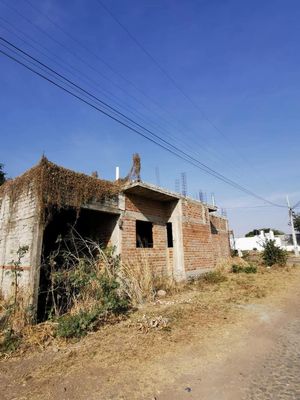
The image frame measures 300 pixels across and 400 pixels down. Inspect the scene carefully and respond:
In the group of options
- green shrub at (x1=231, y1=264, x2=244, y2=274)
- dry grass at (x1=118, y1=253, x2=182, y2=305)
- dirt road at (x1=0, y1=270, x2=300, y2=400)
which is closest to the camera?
dirt road at (x1=0, y1=270, x2=300, y2=400)

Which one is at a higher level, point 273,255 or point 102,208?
point 102,208

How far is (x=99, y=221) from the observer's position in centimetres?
980

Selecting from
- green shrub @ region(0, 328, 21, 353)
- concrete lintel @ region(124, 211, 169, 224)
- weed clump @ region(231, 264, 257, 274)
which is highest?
concrete lintel @ region(124, 211, 169, 224)

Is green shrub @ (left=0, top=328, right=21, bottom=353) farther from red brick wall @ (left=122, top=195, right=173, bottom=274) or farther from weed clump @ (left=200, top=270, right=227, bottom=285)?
weed clump @ (left=200, top=270, right=227, bottom=285)

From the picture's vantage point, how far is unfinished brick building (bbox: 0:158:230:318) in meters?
6.97

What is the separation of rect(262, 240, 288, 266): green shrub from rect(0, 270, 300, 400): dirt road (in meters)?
10.9

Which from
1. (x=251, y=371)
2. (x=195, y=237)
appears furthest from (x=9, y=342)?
(x=195, y=237)

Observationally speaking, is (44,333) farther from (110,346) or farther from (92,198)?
(92,198)

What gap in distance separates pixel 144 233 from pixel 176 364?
7.11m

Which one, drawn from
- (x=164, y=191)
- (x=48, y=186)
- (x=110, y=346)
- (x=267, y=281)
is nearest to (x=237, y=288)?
(x=267, y=281)

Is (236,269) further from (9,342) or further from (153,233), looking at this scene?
(9,342)

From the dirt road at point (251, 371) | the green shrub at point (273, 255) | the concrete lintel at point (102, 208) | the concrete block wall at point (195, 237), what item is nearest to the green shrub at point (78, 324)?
the dirt road at point (251, 371)

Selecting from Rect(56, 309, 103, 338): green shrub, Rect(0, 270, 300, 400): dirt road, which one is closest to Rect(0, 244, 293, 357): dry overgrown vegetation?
Rect(56, 309, 103, 338): green shrub

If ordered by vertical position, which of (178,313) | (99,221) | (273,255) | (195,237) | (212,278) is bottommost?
(178,313)
